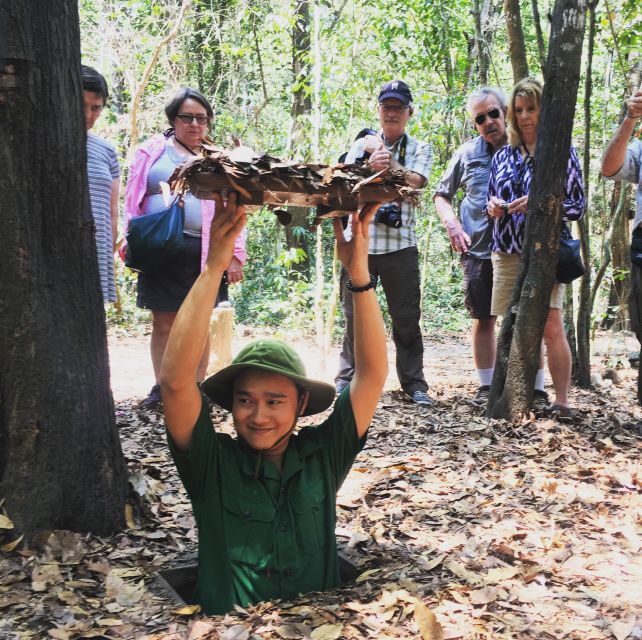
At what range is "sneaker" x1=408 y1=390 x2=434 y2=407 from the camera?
242 inches

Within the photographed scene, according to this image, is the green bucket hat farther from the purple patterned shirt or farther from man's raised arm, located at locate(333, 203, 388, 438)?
the purple patterned shirt

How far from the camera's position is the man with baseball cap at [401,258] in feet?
19.8

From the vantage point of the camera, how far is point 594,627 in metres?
2.59

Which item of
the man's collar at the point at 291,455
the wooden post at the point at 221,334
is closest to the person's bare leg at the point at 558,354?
the man's collar at the point at 291,455

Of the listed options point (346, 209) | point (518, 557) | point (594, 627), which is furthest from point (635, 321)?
point (346, 209)

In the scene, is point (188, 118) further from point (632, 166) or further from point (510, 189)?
point (632, 166)

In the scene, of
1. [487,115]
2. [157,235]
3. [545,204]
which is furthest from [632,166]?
[157,235]

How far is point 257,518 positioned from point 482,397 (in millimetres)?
3859

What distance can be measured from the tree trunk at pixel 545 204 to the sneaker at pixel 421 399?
0.96 metres

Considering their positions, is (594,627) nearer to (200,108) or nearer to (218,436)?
(218,436)

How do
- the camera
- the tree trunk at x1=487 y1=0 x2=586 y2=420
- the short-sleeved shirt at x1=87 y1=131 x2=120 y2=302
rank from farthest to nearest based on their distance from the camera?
the camera < the tree trunk at x1=487 y1=0 x2=586 y2=420 < the short-sleeved shirt at x1=87 y1=131 x2=120 y2=302

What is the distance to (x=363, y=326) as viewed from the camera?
275 cm

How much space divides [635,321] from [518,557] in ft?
8.79

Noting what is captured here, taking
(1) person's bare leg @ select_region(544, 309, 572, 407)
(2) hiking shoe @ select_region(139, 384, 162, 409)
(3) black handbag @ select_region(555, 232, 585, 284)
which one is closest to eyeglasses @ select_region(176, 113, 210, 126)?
(2) hiking shoe @ select_region(139, 384, 162, 409)
